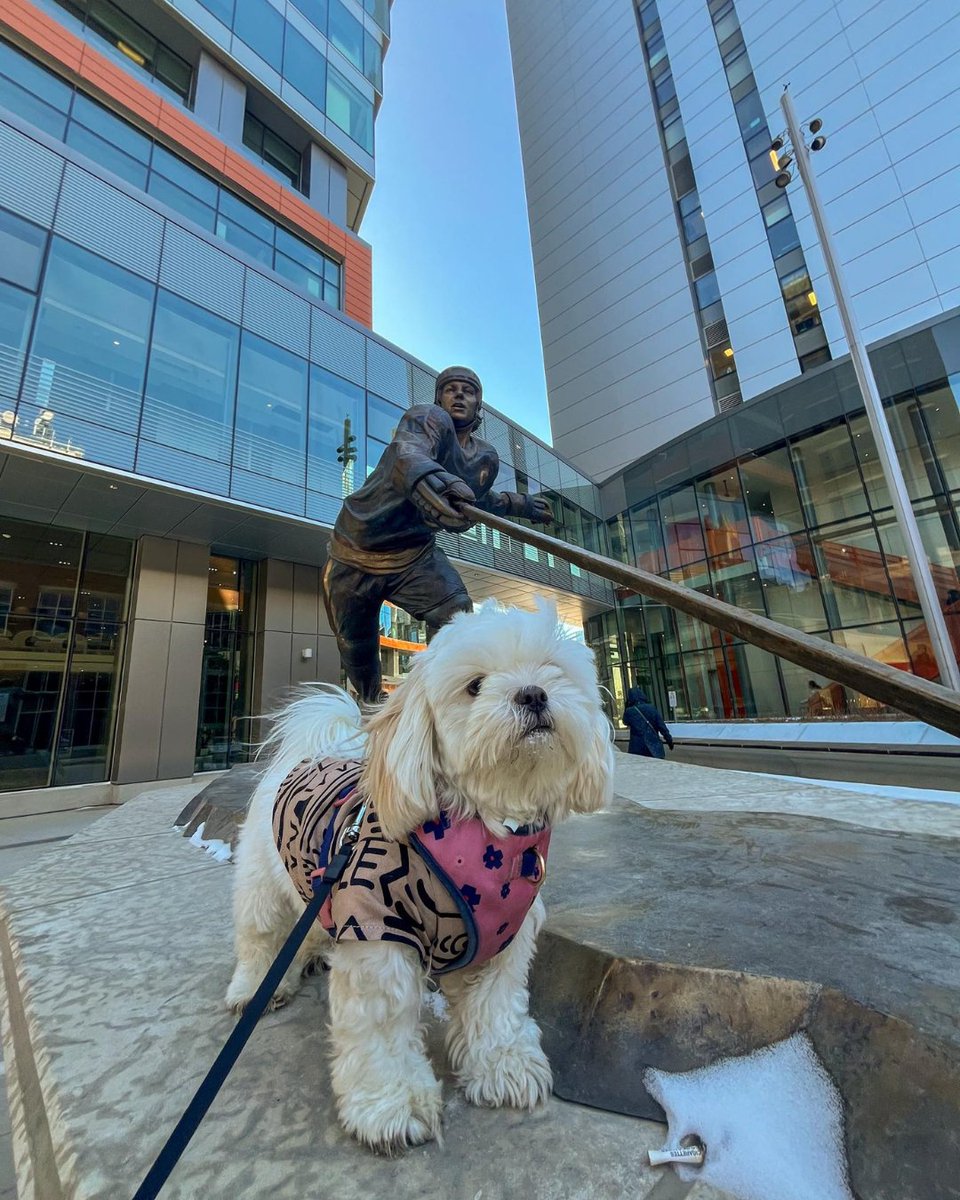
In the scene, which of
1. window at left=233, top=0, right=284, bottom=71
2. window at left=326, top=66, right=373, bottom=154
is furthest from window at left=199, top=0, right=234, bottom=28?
window at left=326, top=66, right=373, bottom=154

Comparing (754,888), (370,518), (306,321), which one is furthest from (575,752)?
(306,321)

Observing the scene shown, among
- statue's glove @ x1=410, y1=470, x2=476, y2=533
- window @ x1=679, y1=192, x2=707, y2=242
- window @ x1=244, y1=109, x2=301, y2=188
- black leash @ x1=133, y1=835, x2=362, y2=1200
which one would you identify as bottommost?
black leash @ x1=133, y1=835, x2=362, y2=1200

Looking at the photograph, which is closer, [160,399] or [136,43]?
[160,399]

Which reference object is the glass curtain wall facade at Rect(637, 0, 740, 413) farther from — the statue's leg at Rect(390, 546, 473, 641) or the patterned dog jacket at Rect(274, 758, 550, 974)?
the patterned dog jacket at Rect(274, 758, 550, 974)

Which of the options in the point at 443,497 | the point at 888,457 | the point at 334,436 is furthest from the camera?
the point at 334,436

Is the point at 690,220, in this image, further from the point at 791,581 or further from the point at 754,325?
the point at 791,581

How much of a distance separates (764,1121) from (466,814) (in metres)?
0.82

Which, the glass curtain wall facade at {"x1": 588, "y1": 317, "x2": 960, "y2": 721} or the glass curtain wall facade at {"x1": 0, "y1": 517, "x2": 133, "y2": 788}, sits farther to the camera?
the glass curtain wall facade at {"x1": 588, "y1": 317, "x2": 960, "y2": 721}

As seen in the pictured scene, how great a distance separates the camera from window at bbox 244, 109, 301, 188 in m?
17.4

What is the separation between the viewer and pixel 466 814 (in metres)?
1.31

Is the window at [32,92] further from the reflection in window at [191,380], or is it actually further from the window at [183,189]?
the reflection in window at [191,380]

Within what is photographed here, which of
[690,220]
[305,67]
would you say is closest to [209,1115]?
[305,67]

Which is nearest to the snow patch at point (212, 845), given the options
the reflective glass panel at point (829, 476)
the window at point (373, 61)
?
the reflective glass panel at point (829, 476)

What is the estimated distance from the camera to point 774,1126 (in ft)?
3.39
